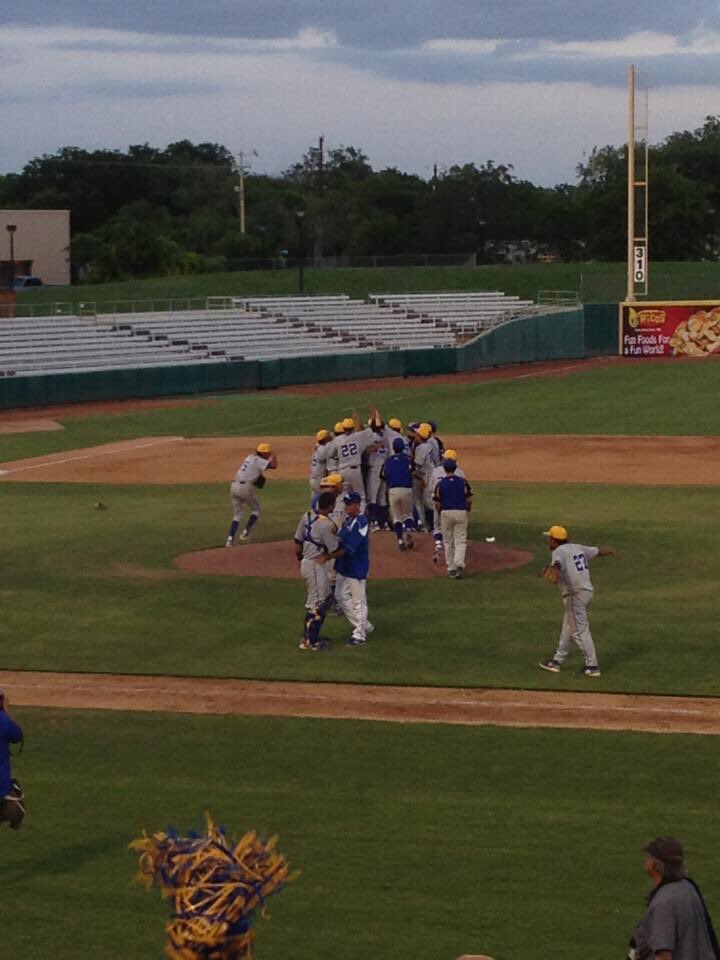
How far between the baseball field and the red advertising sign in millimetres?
31214

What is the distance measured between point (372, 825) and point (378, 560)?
1079 centimetres

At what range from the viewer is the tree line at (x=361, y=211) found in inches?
3991

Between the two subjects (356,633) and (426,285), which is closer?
(356,633)

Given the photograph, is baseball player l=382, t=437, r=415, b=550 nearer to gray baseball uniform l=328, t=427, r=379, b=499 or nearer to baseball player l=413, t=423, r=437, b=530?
baseball player l=413, t=423, r=437, b=530

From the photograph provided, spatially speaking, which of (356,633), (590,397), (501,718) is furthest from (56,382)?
(501,718)

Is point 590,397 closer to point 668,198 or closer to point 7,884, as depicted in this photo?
point 7,884

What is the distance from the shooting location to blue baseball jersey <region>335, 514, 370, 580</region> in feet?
59.0

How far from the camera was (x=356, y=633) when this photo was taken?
60.5ft

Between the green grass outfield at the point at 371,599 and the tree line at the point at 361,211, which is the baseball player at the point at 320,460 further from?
the tree line at the point at 361,211

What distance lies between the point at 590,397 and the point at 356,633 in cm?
3478

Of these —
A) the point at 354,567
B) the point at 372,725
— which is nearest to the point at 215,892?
the point at 372,725

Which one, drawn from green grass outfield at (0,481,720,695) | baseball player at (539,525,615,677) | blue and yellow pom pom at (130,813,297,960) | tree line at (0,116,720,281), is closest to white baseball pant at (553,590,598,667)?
baseball player at (539,525,615,677)

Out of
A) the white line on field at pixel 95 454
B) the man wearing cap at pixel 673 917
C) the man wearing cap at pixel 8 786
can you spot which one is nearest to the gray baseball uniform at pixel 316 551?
the man wearing cap at pixel 8 786

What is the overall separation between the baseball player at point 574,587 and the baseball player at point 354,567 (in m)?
2.41
